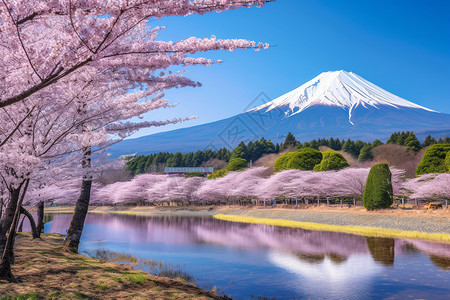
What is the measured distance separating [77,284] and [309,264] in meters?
9.41

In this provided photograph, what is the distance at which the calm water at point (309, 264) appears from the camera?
1009cm

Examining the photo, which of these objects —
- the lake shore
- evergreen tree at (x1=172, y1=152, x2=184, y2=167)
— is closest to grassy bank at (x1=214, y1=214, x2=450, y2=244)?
the lake shore

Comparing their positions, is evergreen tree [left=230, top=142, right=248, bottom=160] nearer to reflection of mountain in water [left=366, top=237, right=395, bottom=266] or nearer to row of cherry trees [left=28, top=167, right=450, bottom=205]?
row of cherry trees [left=28, top=167, right=450, bottom=205]

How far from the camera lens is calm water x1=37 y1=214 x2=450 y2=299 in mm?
10094

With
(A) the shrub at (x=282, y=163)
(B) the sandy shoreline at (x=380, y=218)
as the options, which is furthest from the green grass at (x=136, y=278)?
(A) the shrub at (x=282, y=163)

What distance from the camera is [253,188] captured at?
160 feet

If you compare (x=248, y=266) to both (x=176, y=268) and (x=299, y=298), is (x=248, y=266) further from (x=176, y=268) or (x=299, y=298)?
(x=299, y=298)

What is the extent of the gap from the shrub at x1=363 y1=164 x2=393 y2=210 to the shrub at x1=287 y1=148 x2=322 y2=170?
15768 millimetres

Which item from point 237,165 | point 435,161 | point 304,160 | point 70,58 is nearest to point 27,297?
point 70,58

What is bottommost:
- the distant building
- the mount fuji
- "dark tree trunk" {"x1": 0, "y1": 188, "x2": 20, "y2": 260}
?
"dark tree trunk" {"x1": 0, "y1": 188, "x2": 20, "y2": 260}

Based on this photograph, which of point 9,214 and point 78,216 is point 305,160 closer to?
point 78,216

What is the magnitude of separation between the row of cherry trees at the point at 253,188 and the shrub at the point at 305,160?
2.11 m

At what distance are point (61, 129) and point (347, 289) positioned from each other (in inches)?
348

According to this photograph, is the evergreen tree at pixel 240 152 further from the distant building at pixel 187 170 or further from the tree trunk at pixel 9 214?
the tree trunk at pixel 9 214
